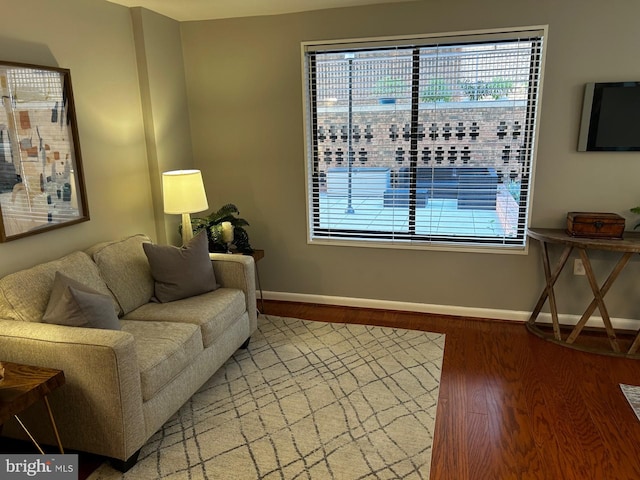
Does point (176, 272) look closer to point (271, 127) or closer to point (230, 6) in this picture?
point (271, 127)

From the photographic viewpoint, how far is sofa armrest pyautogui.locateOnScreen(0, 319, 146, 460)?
189 centimetres

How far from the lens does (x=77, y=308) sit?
82.6 inches

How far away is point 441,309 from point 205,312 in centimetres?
198

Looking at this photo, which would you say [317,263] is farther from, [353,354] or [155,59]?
[155,59]

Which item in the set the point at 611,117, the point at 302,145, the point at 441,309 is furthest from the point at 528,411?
the point at 302,145

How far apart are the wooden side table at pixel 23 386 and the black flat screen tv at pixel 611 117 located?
340cm

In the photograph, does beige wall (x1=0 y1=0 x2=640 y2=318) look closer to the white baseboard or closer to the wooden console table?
the white baseboard

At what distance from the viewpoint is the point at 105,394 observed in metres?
1.91

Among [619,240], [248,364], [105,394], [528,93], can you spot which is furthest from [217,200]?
[619,240]

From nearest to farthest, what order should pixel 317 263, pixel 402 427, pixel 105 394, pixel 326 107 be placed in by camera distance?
pixel 105 394, pixel 402 427, pixel 326 107, pixel 317 263

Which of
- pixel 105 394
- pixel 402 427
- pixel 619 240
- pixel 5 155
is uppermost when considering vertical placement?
pixel 5 155

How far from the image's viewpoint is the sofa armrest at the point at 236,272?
9.92 ft

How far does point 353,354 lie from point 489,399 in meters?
0.91

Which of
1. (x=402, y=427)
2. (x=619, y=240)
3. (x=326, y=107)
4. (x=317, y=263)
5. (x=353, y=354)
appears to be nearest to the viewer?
(x=402, y=427)
